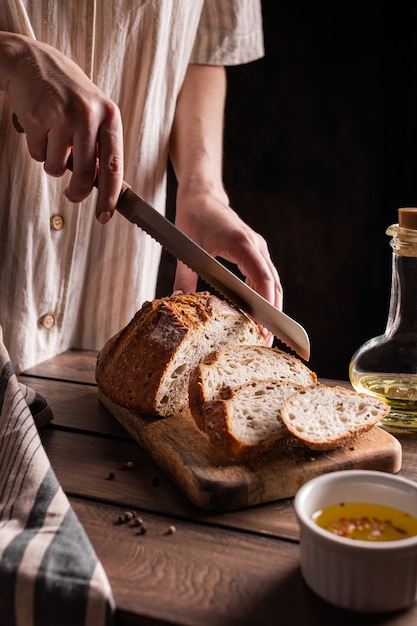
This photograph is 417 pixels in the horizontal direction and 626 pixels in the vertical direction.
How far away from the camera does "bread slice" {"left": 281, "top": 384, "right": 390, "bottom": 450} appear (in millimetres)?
1310

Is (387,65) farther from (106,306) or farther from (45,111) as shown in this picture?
(45,111)

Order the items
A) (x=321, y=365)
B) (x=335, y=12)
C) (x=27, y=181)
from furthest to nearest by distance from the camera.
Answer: (x=321, y=365) → (x=335, y=12) → (x=27, y=181)

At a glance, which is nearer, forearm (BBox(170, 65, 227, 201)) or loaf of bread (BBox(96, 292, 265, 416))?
loaf of bread (BBox(96, 292, 265, 416))

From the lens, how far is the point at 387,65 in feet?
10.8

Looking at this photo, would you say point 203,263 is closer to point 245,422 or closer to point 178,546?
point 245,422

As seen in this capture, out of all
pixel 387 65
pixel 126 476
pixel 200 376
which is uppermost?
pixel 387 65

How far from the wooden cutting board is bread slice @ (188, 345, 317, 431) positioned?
0.21 feet

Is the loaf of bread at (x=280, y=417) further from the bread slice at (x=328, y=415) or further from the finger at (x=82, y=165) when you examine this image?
the finger at (x=82, y=165)

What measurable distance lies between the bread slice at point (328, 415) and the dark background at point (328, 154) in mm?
2107

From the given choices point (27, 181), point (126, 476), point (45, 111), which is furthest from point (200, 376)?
point (27, 181)

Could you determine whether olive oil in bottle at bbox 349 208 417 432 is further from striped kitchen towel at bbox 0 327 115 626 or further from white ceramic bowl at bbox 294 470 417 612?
striped kitchen towel at bbox 0 327 115 626

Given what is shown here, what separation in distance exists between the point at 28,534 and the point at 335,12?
111 inches

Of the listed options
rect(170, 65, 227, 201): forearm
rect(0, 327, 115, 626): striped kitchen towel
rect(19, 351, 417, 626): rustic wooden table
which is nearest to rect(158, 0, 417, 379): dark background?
rect(170, 65, 227, 201): forearm

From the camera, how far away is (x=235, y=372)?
1505 mm
